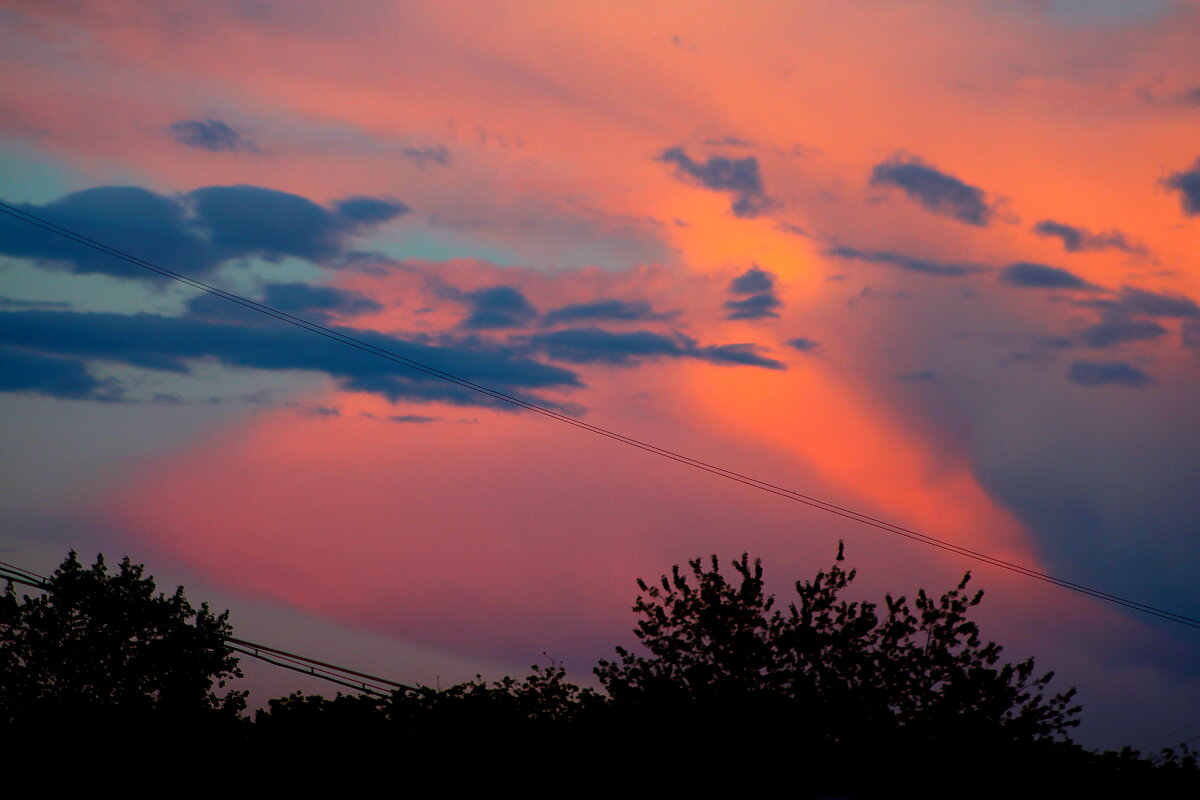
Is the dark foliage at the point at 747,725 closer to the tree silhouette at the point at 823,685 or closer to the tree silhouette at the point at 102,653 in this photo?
the tree silhouette at the point at 823,685

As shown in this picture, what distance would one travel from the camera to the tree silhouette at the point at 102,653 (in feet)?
190

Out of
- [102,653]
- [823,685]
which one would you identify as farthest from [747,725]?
[102,653]

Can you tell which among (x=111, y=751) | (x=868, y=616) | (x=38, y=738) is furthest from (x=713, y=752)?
(x=38, y=738)

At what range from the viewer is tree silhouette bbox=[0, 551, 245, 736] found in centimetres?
5800

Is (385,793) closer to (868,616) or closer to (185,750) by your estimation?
(185,750)

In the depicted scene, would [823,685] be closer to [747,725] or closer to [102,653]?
[747,725]

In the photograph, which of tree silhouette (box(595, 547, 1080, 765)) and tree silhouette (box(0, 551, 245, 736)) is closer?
tree silhouette (box(595, 547, 1080, 765))

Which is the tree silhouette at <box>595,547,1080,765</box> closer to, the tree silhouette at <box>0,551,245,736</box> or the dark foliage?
the dark foliage

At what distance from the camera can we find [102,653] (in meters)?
60.4

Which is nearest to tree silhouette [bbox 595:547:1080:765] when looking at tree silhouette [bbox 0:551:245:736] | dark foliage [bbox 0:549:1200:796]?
dark foliage [bbox 0:549:1200:796]

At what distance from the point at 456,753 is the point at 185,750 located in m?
7.38

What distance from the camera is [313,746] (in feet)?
108

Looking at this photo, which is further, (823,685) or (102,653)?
(102,653)

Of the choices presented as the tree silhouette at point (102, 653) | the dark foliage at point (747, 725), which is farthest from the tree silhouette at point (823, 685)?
the tree silhouette at point (102, 653)
